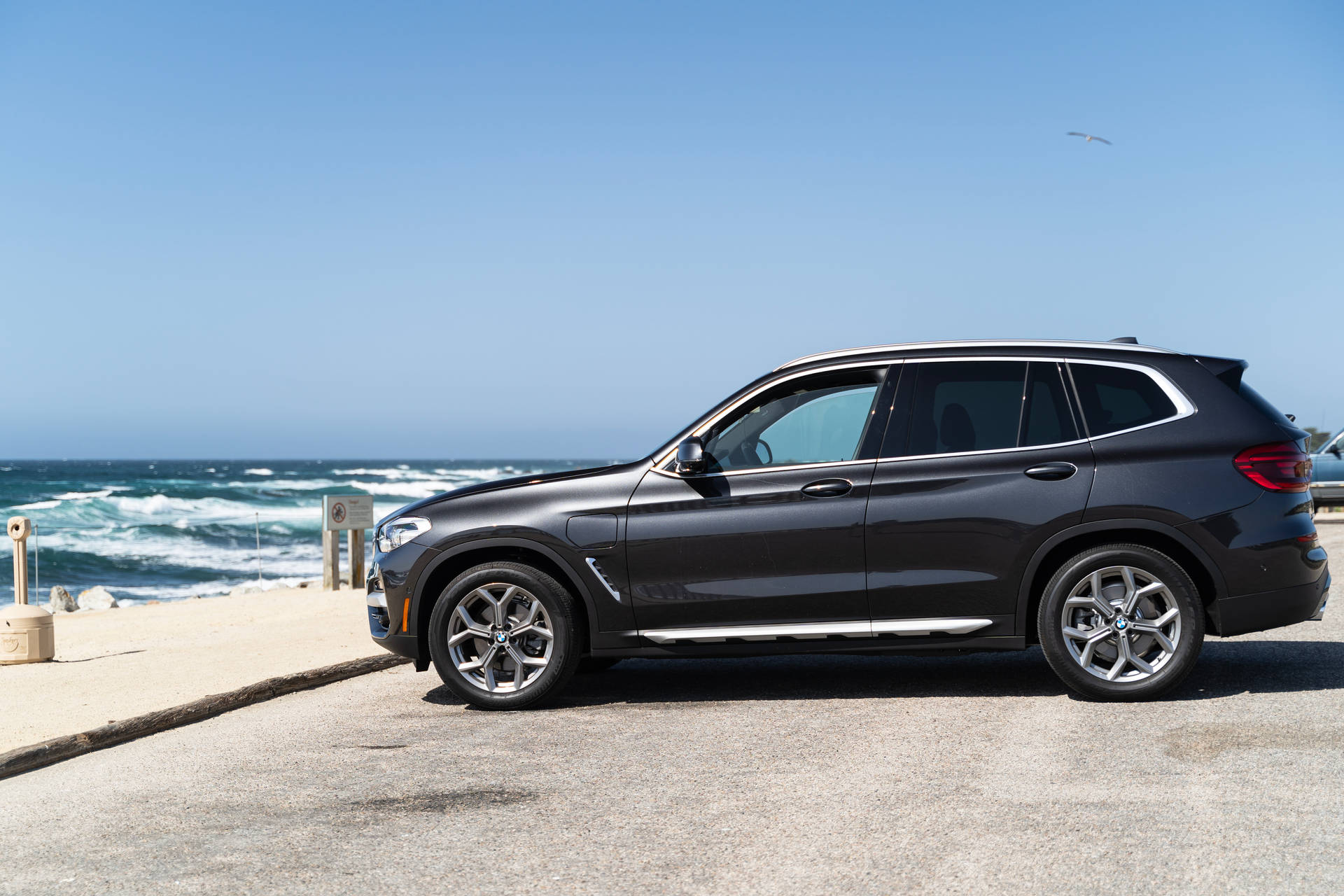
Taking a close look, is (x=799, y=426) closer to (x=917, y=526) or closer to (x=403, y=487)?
(x=917, y=526)

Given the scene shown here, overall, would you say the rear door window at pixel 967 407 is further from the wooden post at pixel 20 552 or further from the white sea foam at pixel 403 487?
the white sea foam at pixel 403 487

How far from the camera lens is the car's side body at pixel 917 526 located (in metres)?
6.35

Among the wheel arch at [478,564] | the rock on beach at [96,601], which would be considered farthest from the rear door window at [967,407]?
the rock on beach at [96,601]

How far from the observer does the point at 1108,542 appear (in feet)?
21.2

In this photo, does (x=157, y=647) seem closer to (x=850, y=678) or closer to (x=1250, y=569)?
(x=850, y=678)

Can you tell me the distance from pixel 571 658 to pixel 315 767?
5.26 feet

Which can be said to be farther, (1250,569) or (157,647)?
(157,647)

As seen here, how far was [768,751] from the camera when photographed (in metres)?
5.62

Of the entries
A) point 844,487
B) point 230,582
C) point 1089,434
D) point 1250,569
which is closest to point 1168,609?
point 1250,569

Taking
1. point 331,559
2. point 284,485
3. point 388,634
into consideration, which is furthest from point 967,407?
point 284,485

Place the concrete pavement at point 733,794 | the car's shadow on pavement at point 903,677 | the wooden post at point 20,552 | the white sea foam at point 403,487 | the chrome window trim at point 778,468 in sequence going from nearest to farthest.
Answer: the concrete pavement at point 733,794, the chrome window trim at point 778,468, the car's shadow on pavement at point 903,677, the wooden post at point 20,552, the white sea foam at point 403,487

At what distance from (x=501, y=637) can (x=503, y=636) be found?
12 millimetres

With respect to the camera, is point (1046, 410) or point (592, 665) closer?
point (1046, 410)

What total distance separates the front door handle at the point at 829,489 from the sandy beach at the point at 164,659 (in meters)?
3.87
